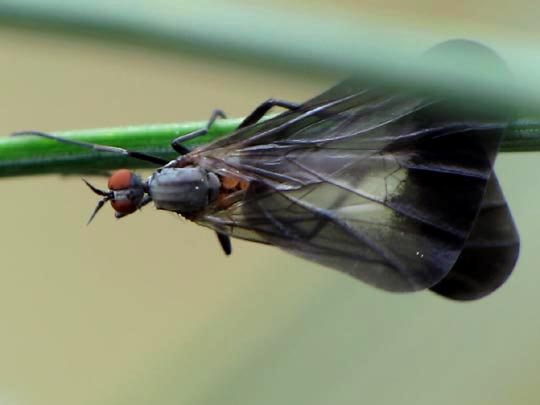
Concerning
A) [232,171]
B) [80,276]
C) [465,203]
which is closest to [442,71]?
[465,203]

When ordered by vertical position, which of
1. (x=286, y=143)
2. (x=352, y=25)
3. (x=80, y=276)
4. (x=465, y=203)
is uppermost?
Result: (x=352, y=25)

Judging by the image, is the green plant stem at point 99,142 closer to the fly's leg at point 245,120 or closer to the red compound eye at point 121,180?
the fly's leg at point 245,120

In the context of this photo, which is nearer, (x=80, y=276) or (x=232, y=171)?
(x=232, y=171)

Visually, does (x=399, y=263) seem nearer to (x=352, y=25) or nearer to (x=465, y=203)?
(x=465, y=203)

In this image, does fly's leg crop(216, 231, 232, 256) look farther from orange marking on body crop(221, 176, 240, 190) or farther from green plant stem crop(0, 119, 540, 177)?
green plant stem crop(0, 119, 540, 177)

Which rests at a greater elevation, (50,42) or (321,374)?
(50,42)


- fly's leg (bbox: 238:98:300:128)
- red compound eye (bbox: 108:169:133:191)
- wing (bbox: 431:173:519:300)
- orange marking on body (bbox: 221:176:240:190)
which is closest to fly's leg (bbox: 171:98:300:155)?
fly's leg (bbox: 238:98:300:128)
